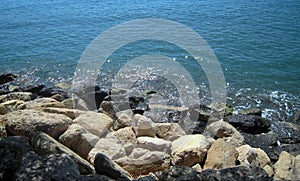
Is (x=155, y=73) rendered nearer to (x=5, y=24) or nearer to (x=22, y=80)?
(x=22, y=80)

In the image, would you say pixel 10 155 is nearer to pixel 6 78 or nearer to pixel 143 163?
pixel 143 163

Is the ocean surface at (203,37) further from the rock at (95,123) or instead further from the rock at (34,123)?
the rock at (34,123)

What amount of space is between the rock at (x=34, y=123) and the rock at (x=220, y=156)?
3.74 m

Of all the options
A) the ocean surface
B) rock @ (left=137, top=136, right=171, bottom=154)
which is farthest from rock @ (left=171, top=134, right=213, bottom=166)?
the ocean surface

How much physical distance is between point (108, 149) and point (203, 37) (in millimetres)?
15596

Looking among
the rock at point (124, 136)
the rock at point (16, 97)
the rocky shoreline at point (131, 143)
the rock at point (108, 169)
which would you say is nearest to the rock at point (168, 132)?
the rocky shoreline at point (131, 143)

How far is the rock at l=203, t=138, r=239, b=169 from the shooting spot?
771cm

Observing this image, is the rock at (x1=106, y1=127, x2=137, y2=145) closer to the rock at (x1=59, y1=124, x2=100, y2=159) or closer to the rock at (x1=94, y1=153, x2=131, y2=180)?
the rock at (x1=59, y1=124, x2=100, y2=159)

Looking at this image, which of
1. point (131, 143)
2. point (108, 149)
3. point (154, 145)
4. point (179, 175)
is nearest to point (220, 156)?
point (154, 145)

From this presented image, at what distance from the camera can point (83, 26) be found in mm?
26469

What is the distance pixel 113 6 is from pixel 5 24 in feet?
35.3

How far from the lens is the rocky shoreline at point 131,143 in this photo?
4840 mm

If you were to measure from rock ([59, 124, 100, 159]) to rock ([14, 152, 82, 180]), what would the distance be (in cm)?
274

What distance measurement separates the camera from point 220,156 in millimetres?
7883
